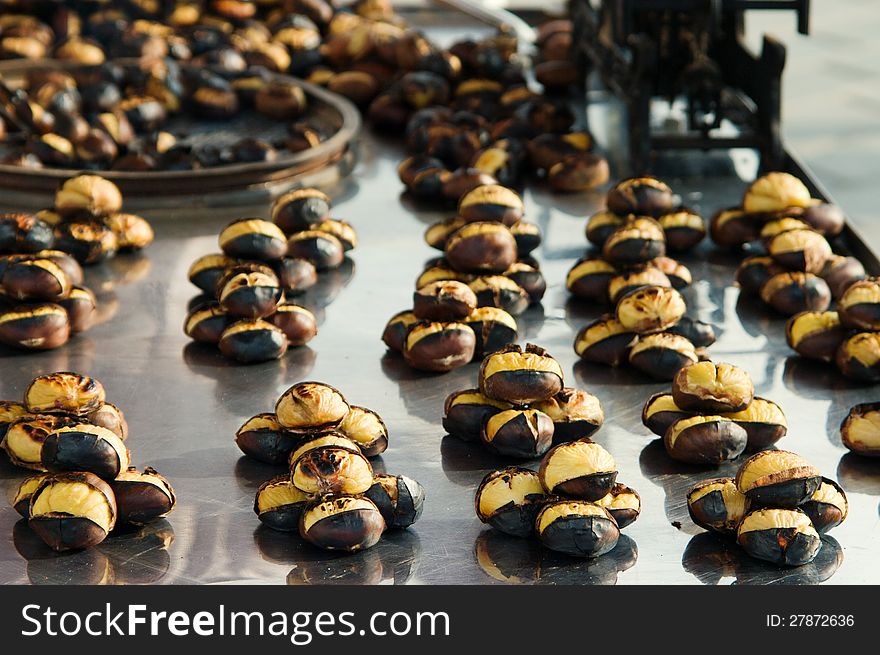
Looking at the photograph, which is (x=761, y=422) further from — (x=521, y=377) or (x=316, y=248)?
(x=316, y=248)

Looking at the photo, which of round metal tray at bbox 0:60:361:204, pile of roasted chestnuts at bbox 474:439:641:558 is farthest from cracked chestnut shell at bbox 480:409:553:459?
round metal tray at bbox 0:60:361:204

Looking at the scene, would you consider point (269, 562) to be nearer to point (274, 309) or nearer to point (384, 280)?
point (274, 309)

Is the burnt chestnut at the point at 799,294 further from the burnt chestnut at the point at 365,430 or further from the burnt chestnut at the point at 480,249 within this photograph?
the burnt chestnut at the point at 365,430

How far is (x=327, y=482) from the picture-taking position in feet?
6.06

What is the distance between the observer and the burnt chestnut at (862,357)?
2363 mm

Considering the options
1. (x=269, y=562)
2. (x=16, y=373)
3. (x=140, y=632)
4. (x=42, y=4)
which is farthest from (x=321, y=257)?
(x=42, y=4)

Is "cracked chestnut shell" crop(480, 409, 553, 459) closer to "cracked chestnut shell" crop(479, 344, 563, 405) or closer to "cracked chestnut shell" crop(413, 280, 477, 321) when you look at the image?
"cracked chestnut shell" crop(479, 344, 563, 405)

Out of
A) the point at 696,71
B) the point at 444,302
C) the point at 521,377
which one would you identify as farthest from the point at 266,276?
the point at 696,71

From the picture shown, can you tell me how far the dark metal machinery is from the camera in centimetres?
347

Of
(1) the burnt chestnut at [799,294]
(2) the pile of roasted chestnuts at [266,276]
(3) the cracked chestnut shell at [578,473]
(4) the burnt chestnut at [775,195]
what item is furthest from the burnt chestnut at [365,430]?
(4) the burnt chestnut at [775,195]

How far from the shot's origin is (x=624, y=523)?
74.0 inches

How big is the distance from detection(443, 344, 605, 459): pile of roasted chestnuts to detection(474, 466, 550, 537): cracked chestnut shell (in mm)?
184

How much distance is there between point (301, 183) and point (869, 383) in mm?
1650

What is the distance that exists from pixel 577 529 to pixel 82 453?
73 centimetres
